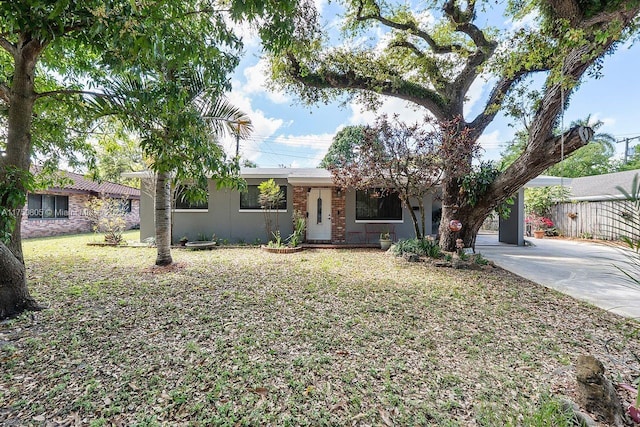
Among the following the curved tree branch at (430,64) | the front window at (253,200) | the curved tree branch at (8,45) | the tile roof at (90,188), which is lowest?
the front window at (253,200)

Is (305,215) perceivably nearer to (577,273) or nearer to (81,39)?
(577,273)

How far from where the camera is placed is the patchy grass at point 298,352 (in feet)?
6.73

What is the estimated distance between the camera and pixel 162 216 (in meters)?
6.51

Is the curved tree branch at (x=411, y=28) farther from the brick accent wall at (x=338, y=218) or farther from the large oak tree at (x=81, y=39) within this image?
the brick accent wall at (x=338, y=218)

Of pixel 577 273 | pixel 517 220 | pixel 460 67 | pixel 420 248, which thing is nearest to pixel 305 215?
pixel 420 248

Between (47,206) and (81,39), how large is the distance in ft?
51.3

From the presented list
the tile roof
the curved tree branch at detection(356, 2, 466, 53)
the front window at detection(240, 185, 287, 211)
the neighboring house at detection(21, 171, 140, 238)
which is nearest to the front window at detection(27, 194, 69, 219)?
the neighboring house at detection(21, 171, 140, 238)

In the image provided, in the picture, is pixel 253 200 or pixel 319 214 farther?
pixel 319 214

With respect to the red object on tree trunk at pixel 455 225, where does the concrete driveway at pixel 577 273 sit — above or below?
below

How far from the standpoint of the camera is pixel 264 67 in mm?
9227

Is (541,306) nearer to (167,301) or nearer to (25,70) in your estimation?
(167,301)

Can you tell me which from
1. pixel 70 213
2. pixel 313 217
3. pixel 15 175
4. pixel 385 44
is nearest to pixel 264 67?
pixel 385 44

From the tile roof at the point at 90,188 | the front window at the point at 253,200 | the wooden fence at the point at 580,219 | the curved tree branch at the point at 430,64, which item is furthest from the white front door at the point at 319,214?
the wooden fence at the point at 580,219

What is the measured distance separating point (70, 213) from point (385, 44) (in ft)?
57.2
